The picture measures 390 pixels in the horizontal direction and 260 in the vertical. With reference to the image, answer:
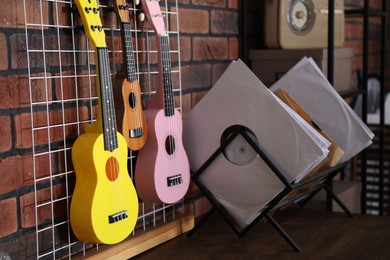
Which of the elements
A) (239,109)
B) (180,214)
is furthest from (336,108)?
(180,214)

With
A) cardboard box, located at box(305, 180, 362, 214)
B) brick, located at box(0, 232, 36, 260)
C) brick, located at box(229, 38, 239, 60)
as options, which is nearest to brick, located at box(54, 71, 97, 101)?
brick, located at box(0, 232, 36, 260)

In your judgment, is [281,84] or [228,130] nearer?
[228,130]

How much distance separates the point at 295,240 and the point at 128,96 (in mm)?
609

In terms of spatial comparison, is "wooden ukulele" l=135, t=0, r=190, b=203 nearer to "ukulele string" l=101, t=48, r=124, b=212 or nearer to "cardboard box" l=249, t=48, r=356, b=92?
"ukulele string" l=101, t=48, r=124, b=212

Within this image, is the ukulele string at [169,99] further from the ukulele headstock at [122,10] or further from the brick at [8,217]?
the brick at [8,217]

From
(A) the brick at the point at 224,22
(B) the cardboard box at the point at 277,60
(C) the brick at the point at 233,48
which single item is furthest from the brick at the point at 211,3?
(B) the cardboard box at the point at 277,60

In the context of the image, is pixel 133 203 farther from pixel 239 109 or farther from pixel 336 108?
pixel 336 108

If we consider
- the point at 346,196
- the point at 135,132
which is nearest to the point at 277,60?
the point at 346,196

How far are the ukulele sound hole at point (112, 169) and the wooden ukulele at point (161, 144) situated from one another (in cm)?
19

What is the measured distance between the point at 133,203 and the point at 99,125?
0.73ft

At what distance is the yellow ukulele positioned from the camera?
1395mm

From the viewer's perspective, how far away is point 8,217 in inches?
53.5

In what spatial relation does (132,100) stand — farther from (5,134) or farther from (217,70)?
(217,70)

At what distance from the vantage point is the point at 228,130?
168 cm
